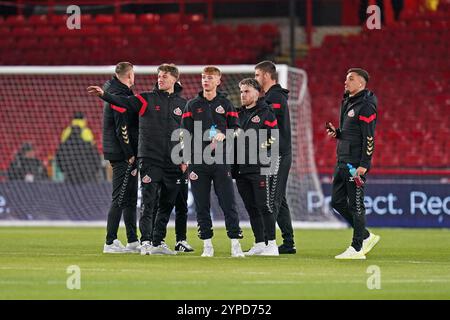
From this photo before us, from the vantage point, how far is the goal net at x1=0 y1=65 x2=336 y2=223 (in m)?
20.6

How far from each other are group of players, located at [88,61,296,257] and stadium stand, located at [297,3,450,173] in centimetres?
1074

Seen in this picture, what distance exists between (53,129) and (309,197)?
22.5 ft

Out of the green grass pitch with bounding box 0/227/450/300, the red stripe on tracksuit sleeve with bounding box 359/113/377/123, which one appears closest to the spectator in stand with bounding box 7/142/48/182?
the green grass pitch with bounding box 0/227/450/300

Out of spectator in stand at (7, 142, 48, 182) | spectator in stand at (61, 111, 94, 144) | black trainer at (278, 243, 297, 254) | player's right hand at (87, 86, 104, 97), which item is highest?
player's right hand at (87, 86, 104, 97)

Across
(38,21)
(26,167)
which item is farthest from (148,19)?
(26,167)

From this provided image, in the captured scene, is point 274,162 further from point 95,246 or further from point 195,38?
point 195,38

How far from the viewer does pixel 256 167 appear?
42.3ft

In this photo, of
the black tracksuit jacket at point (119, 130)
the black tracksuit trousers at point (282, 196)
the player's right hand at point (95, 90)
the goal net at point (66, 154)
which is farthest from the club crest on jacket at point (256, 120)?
the goal net at point (66, 154)

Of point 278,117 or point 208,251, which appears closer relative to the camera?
point 208,251

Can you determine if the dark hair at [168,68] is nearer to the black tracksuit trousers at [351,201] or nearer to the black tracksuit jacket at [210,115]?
the black tracksuit jacket at [210,115]

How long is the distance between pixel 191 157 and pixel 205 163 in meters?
0.17

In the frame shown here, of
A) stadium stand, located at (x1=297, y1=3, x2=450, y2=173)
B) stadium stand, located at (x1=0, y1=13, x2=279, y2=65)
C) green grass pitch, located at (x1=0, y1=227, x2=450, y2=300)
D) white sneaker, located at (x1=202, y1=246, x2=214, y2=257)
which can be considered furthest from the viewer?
stadium stand, located at (x1=0, y1=13, x2=279, y2=65)

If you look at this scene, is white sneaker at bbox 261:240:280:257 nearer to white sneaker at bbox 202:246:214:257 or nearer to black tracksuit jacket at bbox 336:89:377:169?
white sneaker at bbox 202:246:214:257

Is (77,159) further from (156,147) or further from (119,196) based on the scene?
(156,147)
